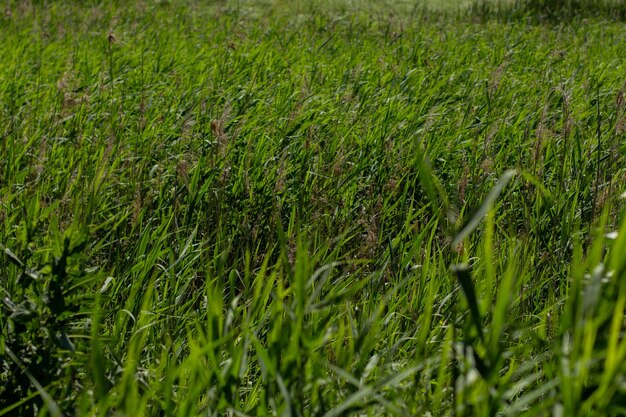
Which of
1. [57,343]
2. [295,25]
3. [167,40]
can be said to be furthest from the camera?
[295,25]

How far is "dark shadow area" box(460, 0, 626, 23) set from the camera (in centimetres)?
935

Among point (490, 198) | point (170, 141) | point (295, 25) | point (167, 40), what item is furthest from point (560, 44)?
point (490, 198)

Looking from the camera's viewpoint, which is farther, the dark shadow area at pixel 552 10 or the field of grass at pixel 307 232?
the dark shadow area at pixel 552 10

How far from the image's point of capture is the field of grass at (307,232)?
1249mm

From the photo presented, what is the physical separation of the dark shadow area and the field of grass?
3269 mm

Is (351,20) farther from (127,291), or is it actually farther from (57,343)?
(57,343)

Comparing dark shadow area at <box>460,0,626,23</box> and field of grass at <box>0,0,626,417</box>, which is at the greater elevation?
field of grass at <box>0,0,626,417</box>

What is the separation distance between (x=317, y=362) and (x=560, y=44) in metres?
6.12

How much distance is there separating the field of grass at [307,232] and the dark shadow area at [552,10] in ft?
10.7

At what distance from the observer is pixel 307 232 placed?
9.20 ft

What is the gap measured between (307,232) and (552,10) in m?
8.40

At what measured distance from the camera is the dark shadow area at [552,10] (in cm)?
935

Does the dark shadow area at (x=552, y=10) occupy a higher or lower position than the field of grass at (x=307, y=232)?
lower

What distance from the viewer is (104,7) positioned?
8711 millimetres
